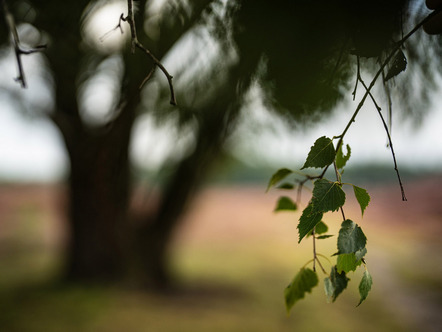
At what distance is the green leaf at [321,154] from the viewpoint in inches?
12.1

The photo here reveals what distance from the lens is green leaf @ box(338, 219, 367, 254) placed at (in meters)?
0.29

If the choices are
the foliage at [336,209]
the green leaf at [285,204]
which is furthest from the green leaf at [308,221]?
the green leaf at [285,204]

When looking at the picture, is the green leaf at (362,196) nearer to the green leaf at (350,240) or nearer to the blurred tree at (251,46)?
the green leaf at (350,240)

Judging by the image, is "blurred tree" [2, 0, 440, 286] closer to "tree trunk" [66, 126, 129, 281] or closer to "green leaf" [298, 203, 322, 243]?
"green leaf" [298, 203, 322, 243]

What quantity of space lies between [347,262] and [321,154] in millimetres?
93

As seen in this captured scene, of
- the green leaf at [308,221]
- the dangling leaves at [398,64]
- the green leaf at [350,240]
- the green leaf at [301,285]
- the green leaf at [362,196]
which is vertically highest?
the dangling leaves at [398,64]

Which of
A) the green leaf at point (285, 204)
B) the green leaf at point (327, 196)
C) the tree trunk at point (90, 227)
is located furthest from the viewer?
the tree trunk at point (90, 227)

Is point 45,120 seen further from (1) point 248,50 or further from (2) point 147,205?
(1) point 248,50

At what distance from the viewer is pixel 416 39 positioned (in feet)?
1.44

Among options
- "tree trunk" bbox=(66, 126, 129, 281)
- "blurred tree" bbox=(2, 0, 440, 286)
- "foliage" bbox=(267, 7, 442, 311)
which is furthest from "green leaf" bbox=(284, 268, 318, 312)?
"tree trunk" bbox=(66, 126, 129, 281)

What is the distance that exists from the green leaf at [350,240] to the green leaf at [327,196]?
24mm

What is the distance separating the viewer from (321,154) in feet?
1.01

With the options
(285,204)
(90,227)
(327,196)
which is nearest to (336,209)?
(327,196)

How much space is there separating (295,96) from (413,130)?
200 millimetres
